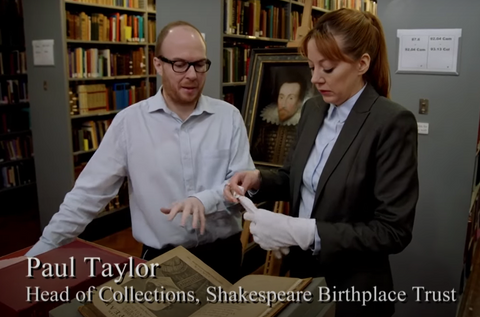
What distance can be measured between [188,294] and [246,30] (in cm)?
324

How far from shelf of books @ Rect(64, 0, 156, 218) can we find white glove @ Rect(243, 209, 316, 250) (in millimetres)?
3114

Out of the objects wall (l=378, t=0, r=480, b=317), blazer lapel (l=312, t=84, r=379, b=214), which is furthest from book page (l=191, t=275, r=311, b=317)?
wall (l=378, t=0, r=480, b=317)

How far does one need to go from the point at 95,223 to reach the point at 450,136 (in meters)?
3.03

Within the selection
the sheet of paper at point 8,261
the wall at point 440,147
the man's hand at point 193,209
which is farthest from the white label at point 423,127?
the sheet of paper at point 8,261

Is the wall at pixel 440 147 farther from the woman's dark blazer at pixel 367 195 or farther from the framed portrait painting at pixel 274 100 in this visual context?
the woman's dark blazer at pixel 367 195

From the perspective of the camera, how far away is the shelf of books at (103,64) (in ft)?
13.0

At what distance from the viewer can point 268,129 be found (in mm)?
2828

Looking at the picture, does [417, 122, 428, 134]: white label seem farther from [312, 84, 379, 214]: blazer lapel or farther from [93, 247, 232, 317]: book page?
[93, 247, 232, 317]: book page

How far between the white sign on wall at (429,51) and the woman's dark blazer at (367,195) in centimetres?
154

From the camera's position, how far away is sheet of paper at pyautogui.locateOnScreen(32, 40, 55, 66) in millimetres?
3707

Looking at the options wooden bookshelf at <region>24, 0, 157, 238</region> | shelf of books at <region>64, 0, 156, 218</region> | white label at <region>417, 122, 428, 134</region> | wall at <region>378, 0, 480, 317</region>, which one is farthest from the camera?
shelf of books at <region>64, 0, 156, 218</region>

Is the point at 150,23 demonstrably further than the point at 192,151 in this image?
Yes

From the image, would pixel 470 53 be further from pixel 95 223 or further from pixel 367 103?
pixel 95 223

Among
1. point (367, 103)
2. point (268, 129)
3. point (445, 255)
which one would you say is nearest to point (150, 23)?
point (268, 129)
